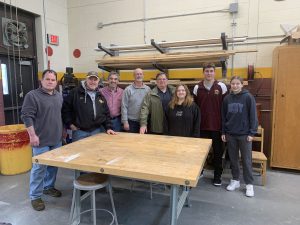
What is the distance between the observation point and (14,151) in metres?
3.66

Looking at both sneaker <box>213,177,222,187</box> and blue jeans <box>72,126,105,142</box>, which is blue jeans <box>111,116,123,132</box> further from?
sneaker <box>213,177,222,187</box>

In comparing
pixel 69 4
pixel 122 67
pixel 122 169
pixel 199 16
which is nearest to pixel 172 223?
pixel 122 169

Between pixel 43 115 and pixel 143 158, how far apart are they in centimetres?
138

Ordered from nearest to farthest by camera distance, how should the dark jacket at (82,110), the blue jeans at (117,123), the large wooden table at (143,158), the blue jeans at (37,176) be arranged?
the large wooden table at (143,158) < the blue jeans at (37,176) < the dark jacket at (82,110) < the blue jeans at (117,123)

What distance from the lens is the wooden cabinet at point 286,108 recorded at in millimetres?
3576

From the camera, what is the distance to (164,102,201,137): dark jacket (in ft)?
9.60

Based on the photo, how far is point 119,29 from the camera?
5074mm

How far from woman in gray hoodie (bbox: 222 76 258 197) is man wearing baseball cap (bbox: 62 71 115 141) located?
1519 millimetres

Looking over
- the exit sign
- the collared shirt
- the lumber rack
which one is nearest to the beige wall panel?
the lumber rack

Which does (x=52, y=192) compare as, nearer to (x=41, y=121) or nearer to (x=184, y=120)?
(x=41, y=121)

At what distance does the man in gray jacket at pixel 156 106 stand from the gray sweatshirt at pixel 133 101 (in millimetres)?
136

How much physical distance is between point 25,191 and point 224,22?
419cm

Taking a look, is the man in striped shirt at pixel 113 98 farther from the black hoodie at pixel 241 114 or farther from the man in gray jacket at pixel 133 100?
the black hoodie at pixel 241 114

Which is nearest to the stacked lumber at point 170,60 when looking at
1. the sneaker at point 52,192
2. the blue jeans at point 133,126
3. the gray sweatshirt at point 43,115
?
the blue jeans at point 133,126
